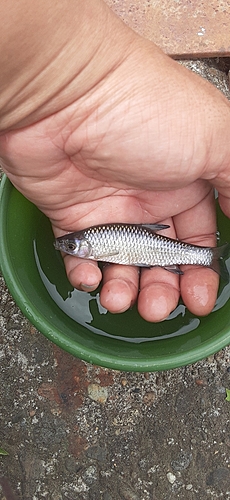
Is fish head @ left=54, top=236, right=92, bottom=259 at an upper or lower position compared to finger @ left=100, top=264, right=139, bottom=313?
upper

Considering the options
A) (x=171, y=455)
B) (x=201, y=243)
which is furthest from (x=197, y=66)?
(x=171, y=455)

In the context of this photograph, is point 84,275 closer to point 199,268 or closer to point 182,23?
point 199,268

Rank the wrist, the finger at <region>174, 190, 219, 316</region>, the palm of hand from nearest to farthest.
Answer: the wrist
the palm of hand
the finger at <region>174, 190, 219, 316</region>

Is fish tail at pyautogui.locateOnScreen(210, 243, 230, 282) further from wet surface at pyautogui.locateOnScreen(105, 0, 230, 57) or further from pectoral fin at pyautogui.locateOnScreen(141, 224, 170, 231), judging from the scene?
wet surface at pyautogui.locateOnScreen(105, 0, 230, 57)

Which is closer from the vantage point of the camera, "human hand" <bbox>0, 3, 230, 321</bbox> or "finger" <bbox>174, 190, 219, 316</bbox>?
"human hand" <bbox>0, 3, 230, 321</bbox>

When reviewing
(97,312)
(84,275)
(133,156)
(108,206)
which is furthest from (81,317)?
(133,156)

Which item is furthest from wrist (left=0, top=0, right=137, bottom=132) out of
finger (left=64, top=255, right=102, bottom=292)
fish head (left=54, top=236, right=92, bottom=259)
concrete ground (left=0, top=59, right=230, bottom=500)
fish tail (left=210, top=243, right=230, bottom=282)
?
concrete ground (left=0, top=59, right=230, bottom=500)

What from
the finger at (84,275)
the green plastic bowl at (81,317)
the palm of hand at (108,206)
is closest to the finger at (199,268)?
the palm of hand at (108,206)
